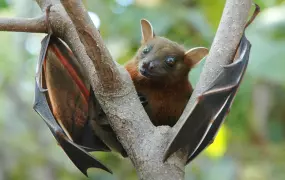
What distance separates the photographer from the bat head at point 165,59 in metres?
2.67

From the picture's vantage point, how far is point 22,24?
185cm

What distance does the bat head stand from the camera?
2.67 metres

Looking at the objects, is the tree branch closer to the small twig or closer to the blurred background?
the small twig

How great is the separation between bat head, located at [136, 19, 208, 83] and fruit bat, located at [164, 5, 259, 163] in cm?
64

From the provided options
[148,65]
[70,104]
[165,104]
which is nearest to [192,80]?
[148,65]

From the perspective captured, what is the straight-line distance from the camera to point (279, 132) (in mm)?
5953

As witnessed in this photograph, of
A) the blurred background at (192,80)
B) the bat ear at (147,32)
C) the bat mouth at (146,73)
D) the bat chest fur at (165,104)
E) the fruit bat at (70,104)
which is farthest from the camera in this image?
the blurred background at (192,80)

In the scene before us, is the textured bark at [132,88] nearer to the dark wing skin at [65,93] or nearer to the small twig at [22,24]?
the small twig at [22,24]

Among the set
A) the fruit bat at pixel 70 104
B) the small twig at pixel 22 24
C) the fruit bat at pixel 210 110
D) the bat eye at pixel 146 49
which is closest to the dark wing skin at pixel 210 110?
the fruit bat at pixel 210 110

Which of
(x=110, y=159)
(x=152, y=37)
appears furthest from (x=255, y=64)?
(x=110, y=159)

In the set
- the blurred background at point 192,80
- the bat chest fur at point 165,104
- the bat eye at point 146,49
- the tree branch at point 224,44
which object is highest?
the tree branch at point 224,44

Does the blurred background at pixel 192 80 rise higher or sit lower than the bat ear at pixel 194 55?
lower

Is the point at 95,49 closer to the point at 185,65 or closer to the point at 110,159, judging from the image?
the point at 185,65

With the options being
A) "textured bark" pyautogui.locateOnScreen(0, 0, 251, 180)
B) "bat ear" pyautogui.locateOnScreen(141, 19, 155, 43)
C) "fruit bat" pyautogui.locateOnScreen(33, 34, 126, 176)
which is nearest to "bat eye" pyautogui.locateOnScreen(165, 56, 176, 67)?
"bat ear" pyautogui.locateOnScreen(141, 19, 155, 43)
